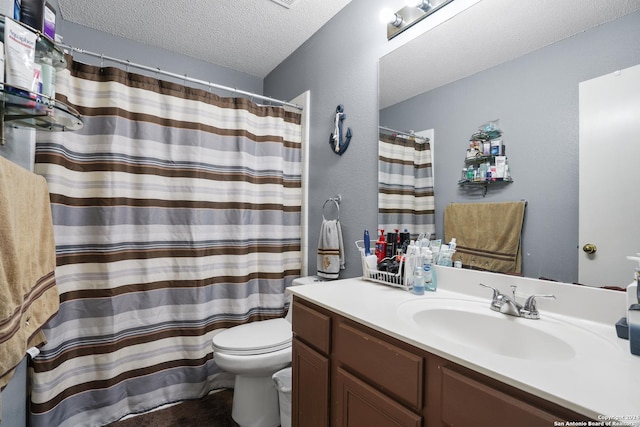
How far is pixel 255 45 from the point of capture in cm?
225

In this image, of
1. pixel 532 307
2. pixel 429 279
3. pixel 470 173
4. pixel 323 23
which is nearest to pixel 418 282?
pixel 429 279

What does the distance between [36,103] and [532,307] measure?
1758 mm

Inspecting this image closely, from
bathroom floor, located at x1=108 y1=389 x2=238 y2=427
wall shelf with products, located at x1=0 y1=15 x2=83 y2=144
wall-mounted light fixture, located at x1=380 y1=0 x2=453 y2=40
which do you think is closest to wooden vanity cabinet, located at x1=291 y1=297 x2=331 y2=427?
bathroom floor, located at x1=108 y1=389 x2=238 y2=427

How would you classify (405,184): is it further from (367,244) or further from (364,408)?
(364,408)

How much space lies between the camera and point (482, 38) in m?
1.21

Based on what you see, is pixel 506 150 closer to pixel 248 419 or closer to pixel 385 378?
pixel 385 378

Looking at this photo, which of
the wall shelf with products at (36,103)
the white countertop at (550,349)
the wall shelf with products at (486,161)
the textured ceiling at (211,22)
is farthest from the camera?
the textured ceiling at (211,22)

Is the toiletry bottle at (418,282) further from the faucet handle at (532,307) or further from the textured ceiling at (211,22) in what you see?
the textured ceiling at (211,22)

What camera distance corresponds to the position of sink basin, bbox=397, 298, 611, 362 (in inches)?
31.8

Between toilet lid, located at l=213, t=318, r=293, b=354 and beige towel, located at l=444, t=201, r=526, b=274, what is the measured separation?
1.00 metres

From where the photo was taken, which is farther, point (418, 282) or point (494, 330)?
point (418, 282)

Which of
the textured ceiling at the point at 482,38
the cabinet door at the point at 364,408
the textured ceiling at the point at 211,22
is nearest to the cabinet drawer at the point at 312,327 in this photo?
the cabinet door at the point at 364,408

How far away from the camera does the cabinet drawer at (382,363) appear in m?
0.78

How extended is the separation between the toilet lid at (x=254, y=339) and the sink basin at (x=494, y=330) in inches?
31.2
